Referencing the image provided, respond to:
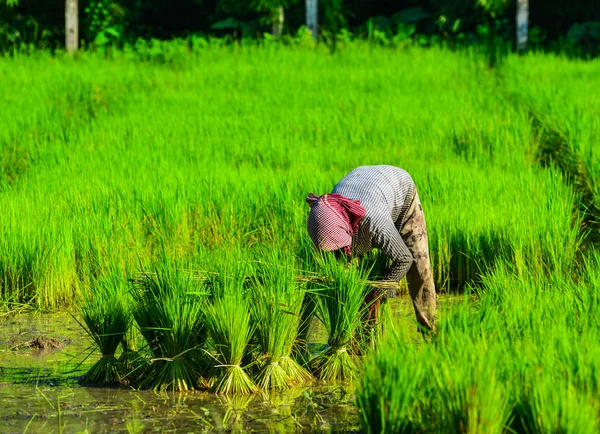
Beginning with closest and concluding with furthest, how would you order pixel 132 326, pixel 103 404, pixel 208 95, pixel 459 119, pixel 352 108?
pixel 103 404 < pixel 132 326 < pixel 459 119 < pixel 352 108 < pixel 208 95

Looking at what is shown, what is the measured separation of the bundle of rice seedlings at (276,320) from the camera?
420cm

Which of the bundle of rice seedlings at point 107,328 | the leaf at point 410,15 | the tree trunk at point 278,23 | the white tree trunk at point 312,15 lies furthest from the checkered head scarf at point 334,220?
the leaf at point 410,15

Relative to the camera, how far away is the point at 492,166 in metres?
8.05

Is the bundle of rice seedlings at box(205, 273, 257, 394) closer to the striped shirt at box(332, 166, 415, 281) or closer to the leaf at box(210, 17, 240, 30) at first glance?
the striped shirt at box(332, 166, 415, 281)

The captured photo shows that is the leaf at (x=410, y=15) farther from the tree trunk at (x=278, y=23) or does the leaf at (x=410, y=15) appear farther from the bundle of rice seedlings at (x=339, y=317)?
the bundle of rice seedlings at (x=339, y=317)

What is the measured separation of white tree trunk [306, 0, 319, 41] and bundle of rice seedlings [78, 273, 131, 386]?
12038 mm

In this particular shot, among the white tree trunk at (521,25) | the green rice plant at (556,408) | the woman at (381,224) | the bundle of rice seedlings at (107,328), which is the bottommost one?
the bundle of rice seedlings at (107,328)

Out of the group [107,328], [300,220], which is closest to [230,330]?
[107,328]

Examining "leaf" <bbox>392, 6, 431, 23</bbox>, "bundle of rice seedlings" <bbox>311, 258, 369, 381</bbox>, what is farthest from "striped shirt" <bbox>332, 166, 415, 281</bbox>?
"leaf" <bbox>392, 6, 431, 23</bbox>

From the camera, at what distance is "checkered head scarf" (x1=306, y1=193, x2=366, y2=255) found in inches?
155

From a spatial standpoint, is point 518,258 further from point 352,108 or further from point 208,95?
point 208,95

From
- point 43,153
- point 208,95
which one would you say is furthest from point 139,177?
point 208,95

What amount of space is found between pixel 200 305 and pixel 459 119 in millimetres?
5879

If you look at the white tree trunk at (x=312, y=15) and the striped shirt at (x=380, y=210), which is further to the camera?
the white tree trunk at (x=312, y=15)
